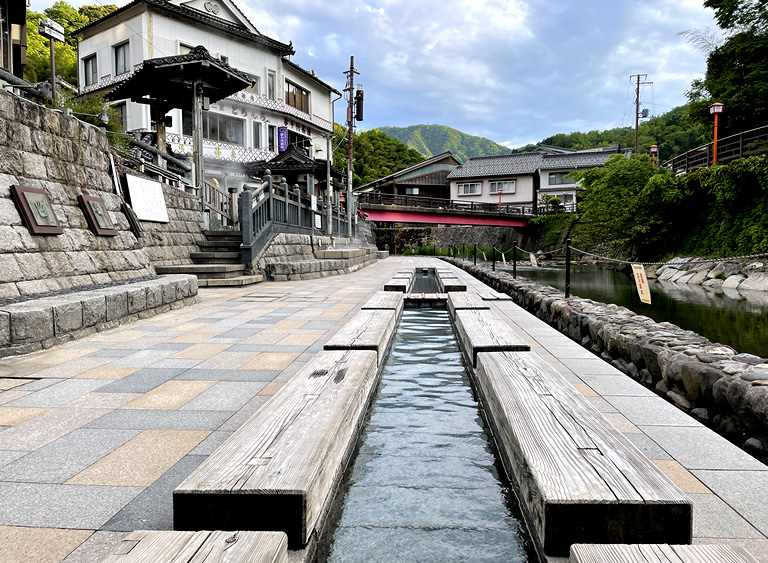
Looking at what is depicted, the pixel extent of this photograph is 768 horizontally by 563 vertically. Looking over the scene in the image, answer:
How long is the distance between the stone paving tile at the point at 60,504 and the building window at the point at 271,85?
31390 millimetres

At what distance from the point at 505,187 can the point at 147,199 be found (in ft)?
143

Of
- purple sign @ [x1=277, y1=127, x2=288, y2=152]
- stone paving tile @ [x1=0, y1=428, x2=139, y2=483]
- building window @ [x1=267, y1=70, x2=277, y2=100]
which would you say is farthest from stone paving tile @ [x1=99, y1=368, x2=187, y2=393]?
building window @ [x1=267, y1=70, x2=277, y2=100]

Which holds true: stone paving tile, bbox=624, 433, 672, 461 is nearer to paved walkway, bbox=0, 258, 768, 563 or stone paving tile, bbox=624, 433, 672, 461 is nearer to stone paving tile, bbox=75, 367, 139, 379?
paved walkway, bbox=0, 258, 768, 563

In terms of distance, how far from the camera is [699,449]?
2.38 m

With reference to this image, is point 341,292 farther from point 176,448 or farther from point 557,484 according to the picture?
point 557,484

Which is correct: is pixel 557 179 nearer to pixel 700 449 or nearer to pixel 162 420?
pixel 700 449

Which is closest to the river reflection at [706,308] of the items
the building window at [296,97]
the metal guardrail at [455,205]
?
the building window at [296,97]

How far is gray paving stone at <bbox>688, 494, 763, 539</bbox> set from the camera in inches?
65.1

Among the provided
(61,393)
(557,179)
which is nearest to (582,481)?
(61,393)

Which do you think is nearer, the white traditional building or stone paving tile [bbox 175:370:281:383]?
stone paving tile [bbox 175:370:281:383]

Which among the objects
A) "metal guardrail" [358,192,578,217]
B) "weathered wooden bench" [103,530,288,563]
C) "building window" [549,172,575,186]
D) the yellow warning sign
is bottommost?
"weathered wooden bench" [103,530,288,563]

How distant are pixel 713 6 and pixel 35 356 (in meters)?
30.0

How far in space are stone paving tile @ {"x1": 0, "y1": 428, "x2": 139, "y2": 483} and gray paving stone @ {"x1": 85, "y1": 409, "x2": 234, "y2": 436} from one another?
0.30ft

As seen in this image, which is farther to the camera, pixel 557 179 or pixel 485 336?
pixel 557 179
